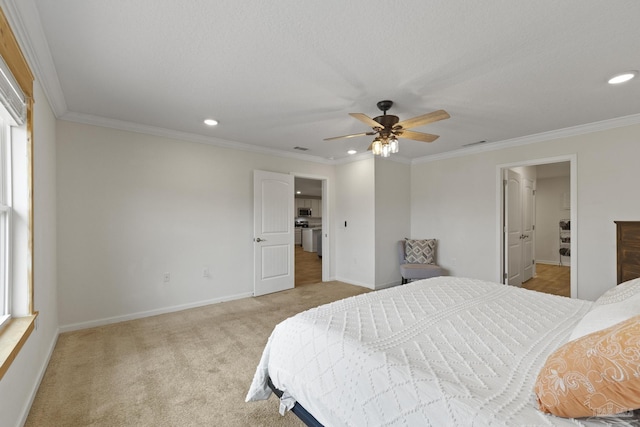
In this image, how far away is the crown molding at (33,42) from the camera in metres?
1.48

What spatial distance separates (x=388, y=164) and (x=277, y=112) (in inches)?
103

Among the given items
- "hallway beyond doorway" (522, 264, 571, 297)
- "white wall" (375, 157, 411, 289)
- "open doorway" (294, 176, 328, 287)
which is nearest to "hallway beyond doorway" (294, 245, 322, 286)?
"open doorway" (294, 176, 328, 287)

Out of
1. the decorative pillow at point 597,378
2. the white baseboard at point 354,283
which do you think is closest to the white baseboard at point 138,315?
the white baseboard at point 354,283

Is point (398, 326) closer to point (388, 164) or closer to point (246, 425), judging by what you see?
point (246, 425)

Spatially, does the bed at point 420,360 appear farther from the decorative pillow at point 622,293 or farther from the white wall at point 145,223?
the white wall at point 145,223

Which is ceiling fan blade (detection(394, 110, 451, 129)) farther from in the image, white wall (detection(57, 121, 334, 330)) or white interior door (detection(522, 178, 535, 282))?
white interior door (detection(522, 178, 535, 282))

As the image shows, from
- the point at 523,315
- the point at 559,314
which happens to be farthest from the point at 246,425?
the point at 559,314

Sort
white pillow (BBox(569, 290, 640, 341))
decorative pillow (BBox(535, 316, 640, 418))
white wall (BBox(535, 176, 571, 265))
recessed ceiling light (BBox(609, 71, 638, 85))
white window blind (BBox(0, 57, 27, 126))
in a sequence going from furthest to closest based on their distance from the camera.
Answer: white wall (BBox(535, 176, 571, 265)), recessed ceiling light (BBox(609, 71, 638, 85)), white window blind (BBox(0, 57, 27, 126)), white pillow (BBox(569, 290, 640, 341)), decorative pillow (BBox(535, 316, 640, 418))

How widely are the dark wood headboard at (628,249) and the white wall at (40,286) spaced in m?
5.15

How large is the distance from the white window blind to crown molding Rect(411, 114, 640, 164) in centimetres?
505

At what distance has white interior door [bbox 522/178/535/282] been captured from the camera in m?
4.93

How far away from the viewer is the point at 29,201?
6.26 ft

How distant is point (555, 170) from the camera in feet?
20.3

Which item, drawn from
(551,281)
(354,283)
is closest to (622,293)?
(354,283)
